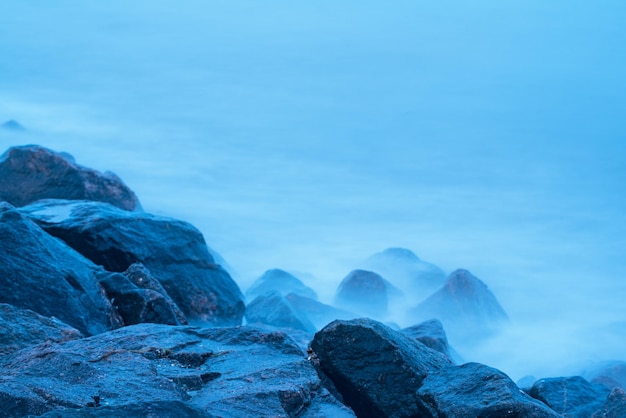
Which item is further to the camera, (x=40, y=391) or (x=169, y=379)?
(x=169, y=379)

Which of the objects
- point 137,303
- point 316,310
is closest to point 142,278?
point 137,303

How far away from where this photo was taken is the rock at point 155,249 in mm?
7164

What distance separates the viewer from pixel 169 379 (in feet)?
12.8

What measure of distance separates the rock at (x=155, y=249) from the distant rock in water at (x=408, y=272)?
9.11 metres

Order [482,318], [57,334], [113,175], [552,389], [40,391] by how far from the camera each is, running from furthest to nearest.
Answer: [482,318]
[113,175]
[552,389]
[57,334]
[40,391]

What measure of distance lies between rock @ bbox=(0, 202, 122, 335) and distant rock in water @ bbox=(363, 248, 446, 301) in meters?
11.4

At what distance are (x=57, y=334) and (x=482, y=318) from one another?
11.9m

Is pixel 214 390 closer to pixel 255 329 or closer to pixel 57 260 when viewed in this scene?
pixel 255 329

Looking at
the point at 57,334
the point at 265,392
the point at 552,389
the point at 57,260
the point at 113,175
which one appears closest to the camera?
the point at 265,392

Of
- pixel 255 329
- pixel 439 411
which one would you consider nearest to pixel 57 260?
pixel 255 329

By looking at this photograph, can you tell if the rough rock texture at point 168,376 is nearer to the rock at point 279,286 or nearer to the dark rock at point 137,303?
the dark rock at point 137,303

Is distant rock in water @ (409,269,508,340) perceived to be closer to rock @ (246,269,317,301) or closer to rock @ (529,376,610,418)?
rock @ (246,269,317,301)

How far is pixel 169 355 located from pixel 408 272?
14525 millimetres

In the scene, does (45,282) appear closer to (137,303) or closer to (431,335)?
(137,303)
